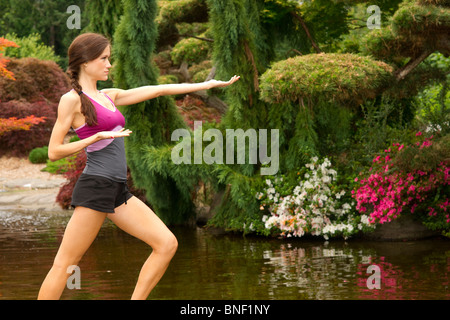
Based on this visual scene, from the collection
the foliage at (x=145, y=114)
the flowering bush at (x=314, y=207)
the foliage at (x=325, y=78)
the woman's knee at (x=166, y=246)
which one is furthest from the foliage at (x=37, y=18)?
the woman's knee at (x=166, y=246)

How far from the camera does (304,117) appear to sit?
10586 millimetres

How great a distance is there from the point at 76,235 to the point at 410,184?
6.11m

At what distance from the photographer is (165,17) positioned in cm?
1306

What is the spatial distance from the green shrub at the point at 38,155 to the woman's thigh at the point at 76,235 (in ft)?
69.6

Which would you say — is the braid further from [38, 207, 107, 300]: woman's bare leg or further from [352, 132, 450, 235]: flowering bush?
[352, 132, 450, 235]: flowering bush

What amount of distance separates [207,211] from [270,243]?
310 centimetres

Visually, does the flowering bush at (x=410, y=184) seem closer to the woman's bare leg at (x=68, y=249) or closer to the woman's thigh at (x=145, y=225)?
the woman's thigh at (x=145, y=225)

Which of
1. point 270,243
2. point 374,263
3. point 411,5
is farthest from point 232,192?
point 411,5

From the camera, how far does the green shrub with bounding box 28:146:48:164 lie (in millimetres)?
24969

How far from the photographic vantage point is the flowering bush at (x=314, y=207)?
10031 mm

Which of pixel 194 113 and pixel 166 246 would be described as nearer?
pixel 166 246

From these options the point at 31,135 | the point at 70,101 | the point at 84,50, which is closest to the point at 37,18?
the point at 31,135

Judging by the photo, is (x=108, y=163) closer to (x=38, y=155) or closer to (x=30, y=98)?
(x=38, y=155)

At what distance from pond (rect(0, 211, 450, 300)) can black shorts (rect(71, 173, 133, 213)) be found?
2.05 m
